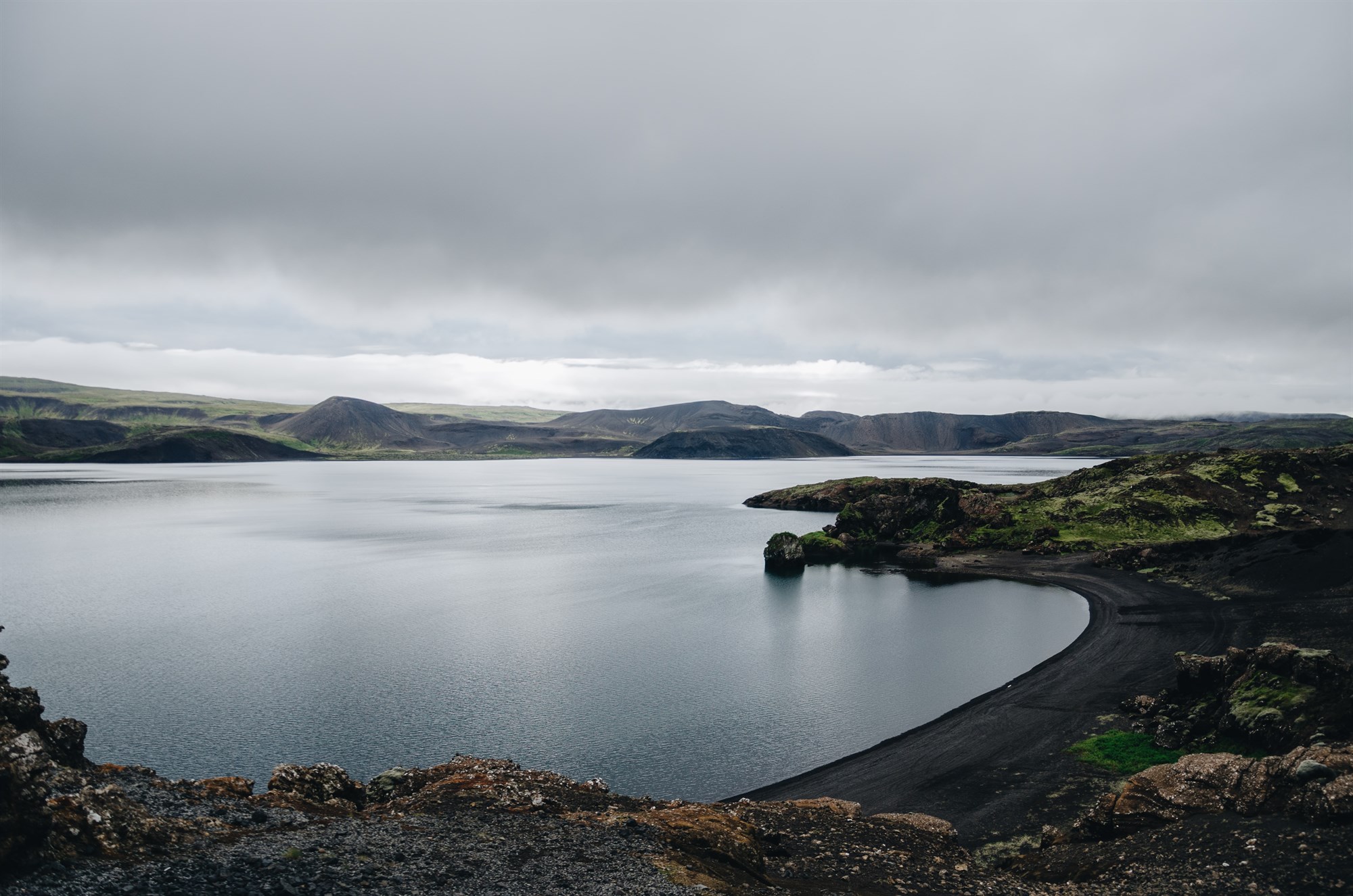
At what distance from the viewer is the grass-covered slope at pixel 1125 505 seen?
83.0m

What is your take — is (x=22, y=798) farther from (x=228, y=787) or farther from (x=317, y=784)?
(x=317, y=784)

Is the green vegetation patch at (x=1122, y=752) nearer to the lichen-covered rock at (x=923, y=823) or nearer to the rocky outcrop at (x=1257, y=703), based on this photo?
the rocky outcrop at (x=1257, y=703)

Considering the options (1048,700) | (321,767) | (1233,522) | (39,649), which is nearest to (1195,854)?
(1048,700)

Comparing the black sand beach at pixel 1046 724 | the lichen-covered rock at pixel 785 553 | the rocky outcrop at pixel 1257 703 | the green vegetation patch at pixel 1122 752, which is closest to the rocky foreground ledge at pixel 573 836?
the rocky outcrop at pixel 1257 703

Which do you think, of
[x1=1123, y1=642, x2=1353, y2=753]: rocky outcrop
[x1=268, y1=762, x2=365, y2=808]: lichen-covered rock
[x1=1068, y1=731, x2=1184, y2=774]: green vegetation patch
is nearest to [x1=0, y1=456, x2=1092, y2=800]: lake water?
[x1=1068, y1=731, x2=1184, y2=774]: green vegetation patch

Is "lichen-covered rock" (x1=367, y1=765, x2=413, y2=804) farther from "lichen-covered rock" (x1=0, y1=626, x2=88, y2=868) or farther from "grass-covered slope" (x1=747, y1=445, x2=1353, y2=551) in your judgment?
"grass-covered slope" (x1=747, y1=445, x2=1353, y2=551)

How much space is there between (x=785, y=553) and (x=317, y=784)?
69965 millimetres

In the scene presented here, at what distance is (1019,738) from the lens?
33.4 meters

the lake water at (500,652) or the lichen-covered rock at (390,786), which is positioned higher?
the lichen-covered rock at (390,786)

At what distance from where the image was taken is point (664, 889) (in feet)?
48.2

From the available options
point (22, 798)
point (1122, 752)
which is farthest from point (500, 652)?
point (1122, 752)

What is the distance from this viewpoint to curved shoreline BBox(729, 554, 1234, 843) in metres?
27.4

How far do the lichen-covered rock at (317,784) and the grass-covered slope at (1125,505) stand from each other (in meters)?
81.0

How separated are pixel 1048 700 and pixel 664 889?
32168 millimetres
